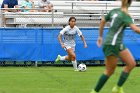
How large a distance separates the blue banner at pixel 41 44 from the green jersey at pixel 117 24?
33.3ft

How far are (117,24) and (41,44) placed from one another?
1051cm

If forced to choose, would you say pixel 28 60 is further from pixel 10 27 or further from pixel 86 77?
pixel 86 77

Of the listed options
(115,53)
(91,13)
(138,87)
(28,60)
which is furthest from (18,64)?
(115,53)

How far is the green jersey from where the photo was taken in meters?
10.6

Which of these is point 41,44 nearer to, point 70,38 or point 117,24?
point 70,38

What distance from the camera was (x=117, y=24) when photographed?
1065 cm

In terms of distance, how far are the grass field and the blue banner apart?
94.9 inches

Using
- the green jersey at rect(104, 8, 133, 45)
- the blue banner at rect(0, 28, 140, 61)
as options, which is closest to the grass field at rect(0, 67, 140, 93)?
the green jersey at rect(104, 8, 133, 45)

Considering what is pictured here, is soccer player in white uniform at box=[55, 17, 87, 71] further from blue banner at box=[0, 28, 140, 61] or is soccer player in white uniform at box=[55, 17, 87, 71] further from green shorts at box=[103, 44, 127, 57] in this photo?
green shorts at box=[103, 44, 127, 57]

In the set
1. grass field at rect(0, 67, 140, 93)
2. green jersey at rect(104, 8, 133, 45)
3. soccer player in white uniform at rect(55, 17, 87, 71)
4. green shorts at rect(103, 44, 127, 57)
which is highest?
green jersey at rect(104, 8, 133, 45)

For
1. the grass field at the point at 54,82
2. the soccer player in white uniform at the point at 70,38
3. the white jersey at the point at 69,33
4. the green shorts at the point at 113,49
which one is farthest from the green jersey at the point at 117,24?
the white jersey at the point at 69,33

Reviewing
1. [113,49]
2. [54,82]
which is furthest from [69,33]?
[113,49]

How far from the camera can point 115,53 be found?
1067 cm

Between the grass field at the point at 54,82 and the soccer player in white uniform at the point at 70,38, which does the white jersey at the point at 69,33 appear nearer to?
the soccer player in white uniform at the point at 70,38
